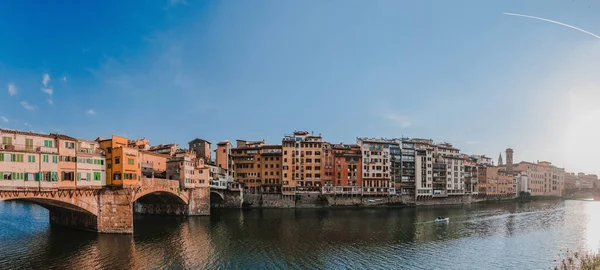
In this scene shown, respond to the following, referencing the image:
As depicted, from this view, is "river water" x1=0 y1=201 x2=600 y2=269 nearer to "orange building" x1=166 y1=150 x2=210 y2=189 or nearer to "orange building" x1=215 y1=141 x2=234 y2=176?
"orange building" x1=166 y1=150 x2=210 y2=189

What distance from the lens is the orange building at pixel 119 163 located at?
49688 millimetres

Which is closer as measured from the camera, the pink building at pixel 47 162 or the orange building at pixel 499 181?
the pink building at pixel 47 162

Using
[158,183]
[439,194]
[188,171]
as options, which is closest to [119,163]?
[158,183]

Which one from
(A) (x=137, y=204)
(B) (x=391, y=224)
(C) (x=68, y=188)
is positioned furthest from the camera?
(A) (x=137, y=204)

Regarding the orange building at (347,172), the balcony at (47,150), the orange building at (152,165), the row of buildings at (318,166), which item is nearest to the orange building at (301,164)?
the row of buildings at (318,166)

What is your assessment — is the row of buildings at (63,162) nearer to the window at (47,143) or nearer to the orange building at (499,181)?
the window at (47,143)

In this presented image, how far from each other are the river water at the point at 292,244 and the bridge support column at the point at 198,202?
3.74 metres

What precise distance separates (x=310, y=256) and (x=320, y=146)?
60.4 metres

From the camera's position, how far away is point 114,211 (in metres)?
49.7

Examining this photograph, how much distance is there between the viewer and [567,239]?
54625 mm

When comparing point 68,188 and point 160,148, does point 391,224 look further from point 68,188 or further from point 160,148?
point 160,148

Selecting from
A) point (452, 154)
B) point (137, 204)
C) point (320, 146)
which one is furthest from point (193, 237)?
point (452, 154)

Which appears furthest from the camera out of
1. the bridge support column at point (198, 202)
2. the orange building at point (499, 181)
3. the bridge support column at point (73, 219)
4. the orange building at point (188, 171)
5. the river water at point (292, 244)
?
the orange building at point (499, 181)

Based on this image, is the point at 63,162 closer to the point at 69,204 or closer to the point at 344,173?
the point at 69,204
